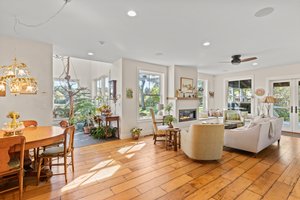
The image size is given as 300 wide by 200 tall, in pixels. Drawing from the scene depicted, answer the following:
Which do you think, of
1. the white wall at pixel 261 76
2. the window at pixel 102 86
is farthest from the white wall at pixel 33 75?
the white wall at pixel 261 76

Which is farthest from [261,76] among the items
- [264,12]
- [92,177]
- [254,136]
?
[92,177]

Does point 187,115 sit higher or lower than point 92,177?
higher

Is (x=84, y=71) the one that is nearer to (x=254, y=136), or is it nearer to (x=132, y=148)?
(x=132, y=148)

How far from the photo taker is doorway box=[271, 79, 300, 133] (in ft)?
19.2

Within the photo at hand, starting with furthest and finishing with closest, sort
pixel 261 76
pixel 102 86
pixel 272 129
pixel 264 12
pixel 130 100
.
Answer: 1. pixel 102 86
2. pixel 261 76
3. pixel 130 100
4. pixel 272 129
5. pixel 264 12

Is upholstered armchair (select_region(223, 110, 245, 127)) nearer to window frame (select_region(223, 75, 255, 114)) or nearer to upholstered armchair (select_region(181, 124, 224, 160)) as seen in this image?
window frame (select_region(223, 75, 255, 114))

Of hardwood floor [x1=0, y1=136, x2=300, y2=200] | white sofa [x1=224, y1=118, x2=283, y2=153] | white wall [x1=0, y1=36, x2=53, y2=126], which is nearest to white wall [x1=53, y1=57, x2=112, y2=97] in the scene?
white wall [x1=0, y1=36, x2=53, y2=126]

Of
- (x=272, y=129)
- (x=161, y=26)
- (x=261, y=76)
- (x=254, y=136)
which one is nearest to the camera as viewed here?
(x=161, y=26)

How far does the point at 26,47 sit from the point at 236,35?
15.9 feet

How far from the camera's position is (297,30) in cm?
304

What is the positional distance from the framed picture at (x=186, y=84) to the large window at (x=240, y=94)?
2616 millimetres

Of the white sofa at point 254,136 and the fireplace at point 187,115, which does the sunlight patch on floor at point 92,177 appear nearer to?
the white sofa at point 254,136

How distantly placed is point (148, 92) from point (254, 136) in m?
3.65

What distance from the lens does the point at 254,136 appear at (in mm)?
3395
